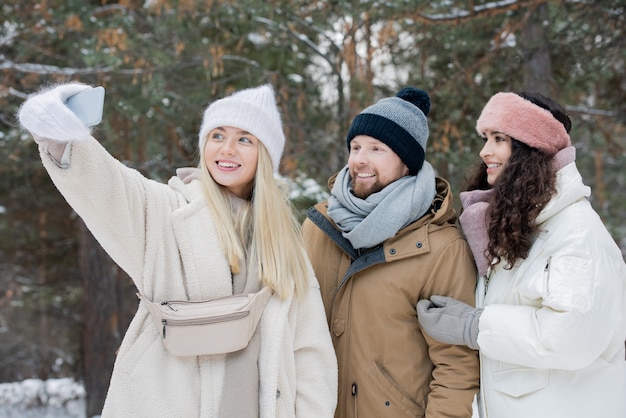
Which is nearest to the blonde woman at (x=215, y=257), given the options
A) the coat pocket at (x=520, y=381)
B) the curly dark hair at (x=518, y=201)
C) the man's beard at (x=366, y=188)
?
the man's beard at (x=366, y=188)

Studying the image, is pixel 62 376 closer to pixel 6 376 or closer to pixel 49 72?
pixel 6 376

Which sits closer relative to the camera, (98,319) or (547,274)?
(547,274)

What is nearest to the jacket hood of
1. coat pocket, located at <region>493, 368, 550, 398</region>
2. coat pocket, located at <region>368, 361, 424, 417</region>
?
coat pocket, located at <region>493, 368, 550, 398</region>

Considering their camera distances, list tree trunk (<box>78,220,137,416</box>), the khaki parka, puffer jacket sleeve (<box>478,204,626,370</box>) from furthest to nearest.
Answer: tree trunk (<box>78,220,137,416</box>), the khaki parka, puffer jacket sleeve (<box>478,204,626,370</box>)

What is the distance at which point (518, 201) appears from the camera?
250 centimetres

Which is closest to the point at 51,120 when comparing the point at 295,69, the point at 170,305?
the point at 170,305

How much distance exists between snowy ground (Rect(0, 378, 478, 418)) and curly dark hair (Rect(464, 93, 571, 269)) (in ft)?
26.0

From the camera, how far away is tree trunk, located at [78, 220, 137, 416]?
800cm

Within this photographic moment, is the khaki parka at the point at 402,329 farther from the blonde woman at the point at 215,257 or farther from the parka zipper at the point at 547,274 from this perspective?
the parka zipper at the point at 547,274

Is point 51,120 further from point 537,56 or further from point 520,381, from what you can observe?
point 537,56

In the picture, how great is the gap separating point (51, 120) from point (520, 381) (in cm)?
202

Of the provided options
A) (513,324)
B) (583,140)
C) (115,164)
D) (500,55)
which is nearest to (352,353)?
(513,324)

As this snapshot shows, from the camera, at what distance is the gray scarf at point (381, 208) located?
2.62 metres

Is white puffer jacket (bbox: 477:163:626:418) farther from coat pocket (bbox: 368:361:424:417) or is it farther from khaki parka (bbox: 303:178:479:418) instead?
coat pocket (bbox: 368:361:424:417)
